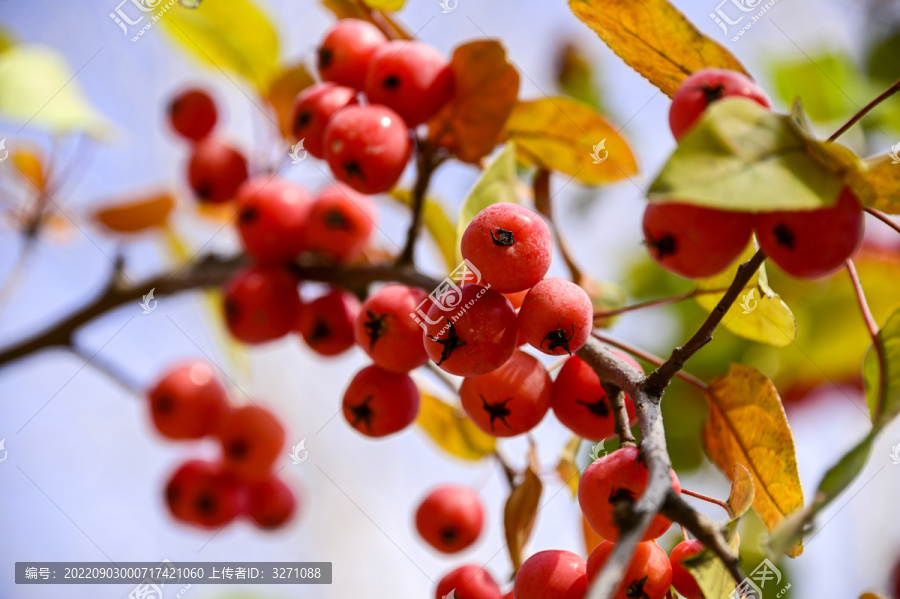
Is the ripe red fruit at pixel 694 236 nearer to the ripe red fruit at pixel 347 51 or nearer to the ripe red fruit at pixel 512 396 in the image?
the ripe red fruit at pixel 512 396

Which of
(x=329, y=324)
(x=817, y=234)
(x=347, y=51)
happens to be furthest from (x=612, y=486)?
(x=347, y=51)

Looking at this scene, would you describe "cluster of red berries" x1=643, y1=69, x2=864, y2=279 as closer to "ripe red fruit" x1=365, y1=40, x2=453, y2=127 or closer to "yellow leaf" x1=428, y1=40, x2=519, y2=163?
"yellow leaf" x1=428, y1=40, x2=519, y2=163

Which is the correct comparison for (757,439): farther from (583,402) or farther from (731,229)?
(731,229)

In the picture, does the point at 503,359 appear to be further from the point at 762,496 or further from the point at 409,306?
the point at 762,496

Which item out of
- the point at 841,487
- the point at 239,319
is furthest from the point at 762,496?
the point at 239,319

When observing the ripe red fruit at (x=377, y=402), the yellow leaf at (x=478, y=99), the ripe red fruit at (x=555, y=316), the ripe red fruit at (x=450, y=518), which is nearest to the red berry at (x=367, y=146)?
the yellow leaf at (x=478, y=99)

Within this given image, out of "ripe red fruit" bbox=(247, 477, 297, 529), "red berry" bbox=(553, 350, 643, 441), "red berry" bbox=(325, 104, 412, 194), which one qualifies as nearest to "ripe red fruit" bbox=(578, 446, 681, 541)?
"red berry" bbox=(553, 350, 643, 441)
